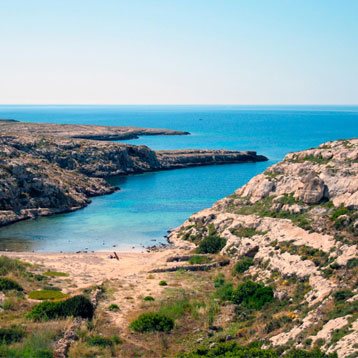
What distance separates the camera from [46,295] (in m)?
33.2

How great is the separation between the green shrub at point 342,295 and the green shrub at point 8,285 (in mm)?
22016

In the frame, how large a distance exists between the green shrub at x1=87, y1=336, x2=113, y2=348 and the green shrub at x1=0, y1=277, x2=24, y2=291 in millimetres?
11059

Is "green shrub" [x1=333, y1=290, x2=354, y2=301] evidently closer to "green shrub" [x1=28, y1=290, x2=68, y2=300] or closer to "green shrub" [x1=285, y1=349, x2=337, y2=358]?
"green shrub" [x1=285, y1=349, x2=337, y2=358]

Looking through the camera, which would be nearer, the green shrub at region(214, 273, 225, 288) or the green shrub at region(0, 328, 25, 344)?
the green shrub at region(0, 328, 25, 344)

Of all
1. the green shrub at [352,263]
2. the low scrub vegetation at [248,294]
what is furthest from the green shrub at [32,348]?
the green shrub at [352,263]

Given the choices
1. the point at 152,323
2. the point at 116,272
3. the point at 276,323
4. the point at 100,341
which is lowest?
the point at 116,272

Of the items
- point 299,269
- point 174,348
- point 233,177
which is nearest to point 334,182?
point 299,269

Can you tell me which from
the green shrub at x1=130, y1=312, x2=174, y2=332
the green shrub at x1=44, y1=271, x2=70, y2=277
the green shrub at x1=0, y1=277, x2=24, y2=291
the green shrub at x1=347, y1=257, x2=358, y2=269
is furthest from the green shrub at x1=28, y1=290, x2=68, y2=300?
the green shrub at x1=347, y1=257, x2=358, y2=269

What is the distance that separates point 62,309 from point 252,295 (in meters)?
13.6

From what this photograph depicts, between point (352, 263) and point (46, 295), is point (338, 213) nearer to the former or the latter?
point (352, 263)

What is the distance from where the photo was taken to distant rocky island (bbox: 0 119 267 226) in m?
75.4

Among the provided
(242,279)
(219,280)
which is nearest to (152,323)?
(219,280)

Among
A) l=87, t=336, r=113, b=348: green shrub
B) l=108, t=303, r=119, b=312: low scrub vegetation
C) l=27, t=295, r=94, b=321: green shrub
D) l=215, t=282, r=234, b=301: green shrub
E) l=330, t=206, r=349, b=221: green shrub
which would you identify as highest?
l=330, t=206, r=349, b=221: green shrub

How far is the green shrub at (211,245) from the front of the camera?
4897 centimetres
